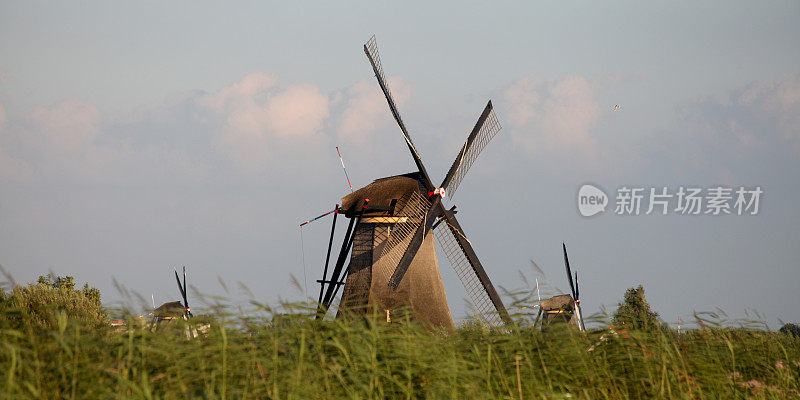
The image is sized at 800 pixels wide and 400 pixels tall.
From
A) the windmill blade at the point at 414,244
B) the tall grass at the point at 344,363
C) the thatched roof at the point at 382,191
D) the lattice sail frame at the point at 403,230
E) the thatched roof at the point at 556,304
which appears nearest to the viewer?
the tall grass at the point at 344,363

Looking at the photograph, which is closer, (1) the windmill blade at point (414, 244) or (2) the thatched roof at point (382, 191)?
(1) the windmill blade at point (414, 244)

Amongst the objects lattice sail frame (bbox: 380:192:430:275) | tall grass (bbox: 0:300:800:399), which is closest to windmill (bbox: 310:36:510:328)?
lattice sail frame (bbox: 380:192:430:275)

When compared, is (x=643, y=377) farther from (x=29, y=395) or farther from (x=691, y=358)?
(x=29, y=395)

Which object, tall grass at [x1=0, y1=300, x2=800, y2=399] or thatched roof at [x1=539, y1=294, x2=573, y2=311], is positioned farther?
thatched roof at [x1=539, y1=294, x2=573, y2=311]

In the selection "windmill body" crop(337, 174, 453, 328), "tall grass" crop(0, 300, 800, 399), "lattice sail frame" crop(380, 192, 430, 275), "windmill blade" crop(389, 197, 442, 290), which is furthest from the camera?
"lattice sail frame" crop(380, 192, 430, 275)

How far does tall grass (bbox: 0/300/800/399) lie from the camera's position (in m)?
6.73

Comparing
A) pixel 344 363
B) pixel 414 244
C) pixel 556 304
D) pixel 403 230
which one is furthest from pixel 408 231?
pixel 344 363

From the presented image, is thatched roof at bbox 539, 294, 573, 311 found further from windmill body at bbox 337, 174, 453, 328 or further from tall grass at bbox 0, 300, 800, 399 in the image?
windmill body at bbox 337, 174, 453, 328

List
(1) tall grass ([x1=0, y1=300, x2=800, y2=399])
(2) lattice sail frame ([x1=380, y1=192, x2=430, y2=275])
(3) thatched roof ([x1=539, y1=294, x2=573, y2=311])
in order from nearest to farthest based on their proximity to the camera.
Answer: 1. (1) tall grass ([x1=0, y1=300, x2=800, y2=399])
2. (3) thatched roof ([x1=539, y1=294, x2=573, y2=311])
3. (2) lattice sail frame ([x1=380, y1=192, x2=430, y2=275])

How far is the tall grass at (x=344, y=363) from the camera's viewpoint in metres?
6.73

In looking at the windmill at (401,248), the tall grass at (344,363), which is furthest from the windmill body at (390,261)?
the tall grass at (344,363)

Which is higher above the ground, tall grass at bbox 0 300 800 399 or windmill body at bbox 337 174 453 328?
windmill body at bbox 337 174 453 328

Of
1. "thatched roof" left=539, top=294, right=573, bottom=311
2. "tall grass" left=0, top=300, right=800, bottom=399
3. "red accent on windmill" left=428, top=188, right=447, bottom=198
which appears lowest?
"tall grass" left=0, top=300, right=800, bottom=399

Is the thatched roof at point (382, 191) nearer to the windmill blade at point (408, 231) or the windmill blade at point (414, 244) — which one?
the windmill blade at point (408, 231)
